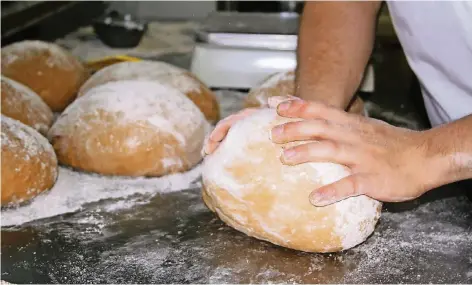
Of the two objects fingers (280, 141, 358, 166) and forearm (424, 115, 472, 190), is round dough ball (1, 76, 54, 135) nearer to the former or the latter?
fingers (280, 141, 358, 166)

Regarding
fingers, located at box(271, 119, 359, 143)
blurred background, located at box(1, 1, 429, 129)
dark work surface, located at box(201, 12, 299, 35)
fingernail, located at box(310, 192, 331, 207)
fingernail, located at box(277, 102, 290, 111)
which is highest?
fingernail, located at box(277, 102, 290, 111)

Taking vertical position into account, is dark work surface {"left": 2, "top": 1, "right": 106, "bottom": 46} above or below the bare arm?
below

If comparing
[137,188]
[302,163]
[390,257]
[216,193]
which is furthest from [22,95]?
[390,257]

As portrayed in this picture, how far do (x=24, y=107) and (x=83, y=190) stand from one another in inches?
14.5

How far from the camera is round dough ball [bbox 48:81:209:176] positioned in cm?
158

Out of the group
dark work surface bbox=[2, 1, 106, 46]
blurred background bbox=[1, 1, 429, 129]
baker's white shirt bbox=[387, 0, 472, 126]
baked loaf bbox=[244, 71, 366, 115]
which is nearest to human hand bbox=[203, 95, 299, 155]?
baker's white shirt bbox=[387, 0, 472, 126]

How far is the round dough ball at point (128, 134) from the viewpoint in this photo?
1579 mm

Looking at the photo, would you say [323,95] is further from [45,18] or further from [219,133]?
[45,18]

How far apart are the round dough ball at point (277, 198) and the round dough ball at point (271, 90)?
60cm

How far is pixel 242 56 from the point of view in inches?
85.7

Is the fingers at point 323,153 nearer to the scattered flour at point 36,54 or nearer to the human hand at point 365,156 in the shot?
the human hand at point 365,156

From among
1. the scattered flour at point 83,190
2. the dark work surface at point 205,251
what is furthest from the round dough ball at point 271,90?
the dark work surface at point 205,251

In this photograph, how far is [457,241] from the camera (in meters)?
1.29

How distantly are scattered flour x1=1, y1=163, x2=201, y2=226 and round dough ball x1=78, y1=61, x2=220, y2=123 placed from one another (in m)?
0.32
